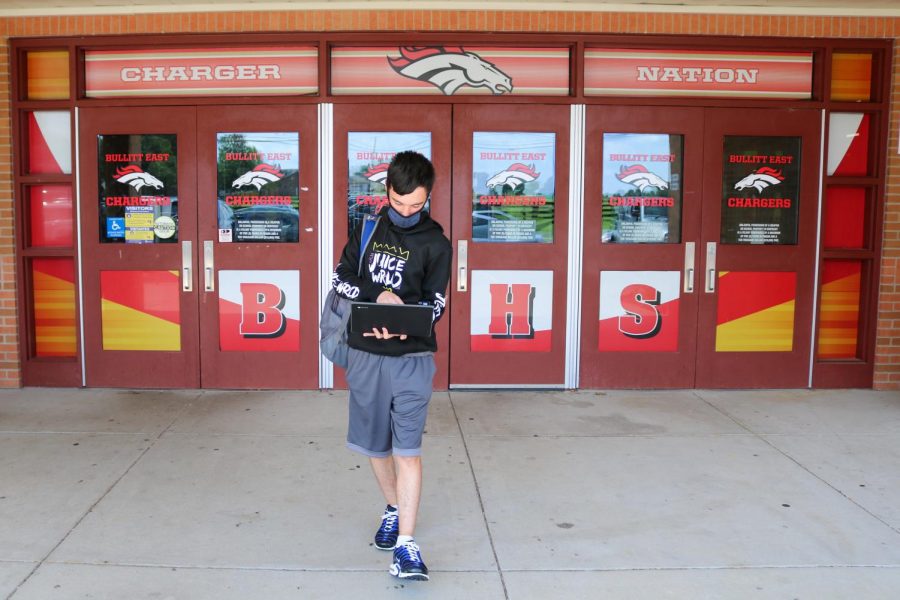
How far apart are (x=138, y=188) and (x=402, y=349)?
13.3 ft

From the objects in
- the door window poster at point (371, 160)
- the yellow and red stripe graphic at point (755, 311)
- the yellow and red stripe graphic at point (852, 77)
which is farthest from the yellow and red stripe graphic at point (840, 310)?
the door window poster at point (371, 160)

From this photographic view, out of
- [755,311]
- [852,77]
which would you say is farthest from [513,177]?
[852,77]

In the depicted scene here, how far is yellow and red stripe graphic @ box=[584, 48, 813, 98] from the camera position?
636cm

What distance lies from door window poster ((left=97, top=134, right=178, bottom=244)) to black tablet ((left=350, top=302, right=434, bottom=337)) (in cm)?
381

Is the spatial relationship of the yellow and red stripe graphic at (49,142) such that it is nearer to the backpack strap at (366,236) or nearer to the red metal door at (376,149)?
the red metal door at (376,149)

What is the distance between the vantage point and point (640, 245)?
641 centimetres

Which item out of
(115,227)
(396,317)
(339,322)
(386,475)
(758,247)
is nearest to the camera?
(396,317)

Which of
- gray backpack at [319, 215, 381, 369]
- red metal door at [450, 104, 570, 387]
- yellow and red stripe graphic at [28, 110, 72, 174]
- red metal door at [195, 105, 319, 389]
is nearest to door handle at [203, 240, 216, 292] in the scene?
red metal door at [195, 105, 319, 389]

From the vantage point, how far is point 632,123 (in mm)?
6328

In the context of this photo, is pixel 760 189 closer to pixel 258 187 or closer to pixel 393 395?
pixel 258 187

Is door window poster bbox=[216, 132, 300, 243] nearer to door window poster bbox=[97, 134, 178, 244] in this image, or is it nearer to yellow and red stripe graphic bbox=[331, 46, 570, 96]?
door window poster bbox=[97, 134, 178, 244]

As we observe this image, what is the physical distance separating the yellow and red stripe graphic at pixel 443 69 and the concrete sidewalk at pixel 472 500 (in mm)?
2587

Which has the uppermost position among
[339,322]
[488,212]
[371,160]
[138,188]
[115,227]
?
[371,160]

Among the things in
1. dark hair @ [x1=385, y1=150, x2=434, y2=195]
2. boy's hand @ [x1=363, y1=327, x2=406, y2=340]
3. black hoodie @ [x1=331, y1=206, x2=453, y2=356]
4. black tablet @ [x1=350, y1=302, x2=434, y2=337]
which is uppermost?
dark hair @ [x1=385, y1=150, x2=434, y2=195]
